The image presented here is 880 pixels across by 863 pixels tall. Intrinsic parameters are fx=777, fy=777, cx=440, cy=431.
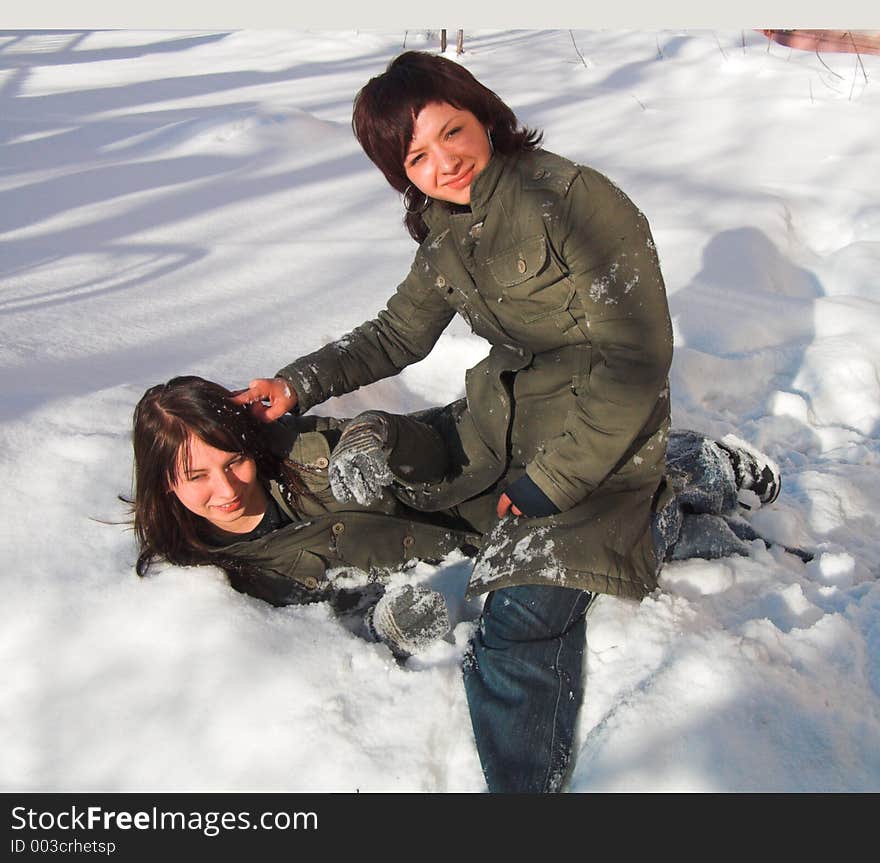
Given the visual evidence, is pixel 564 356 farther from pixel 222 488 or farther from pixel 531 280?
pixel 222 488

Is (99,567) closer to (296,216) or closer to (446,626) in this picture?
(446,626)

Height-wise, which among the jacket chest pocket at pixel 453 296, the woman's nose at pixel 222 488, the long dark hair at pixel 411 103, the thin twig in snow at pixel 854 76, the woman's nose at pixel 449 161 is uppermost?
the long dark hair at pixel 411 103

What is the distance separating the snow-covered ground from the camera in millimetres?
1323

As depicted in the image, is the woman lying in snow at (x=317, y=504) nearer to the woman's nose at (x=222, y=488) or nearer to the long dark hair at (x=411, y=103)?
the woman's nose at (x=222, y=488)

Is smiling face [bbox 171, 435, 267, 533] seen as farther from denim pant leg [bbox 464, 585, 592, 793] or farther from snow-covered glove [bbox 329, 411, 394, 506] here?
denim pant leg [bbox 464, 585, 592, 793]

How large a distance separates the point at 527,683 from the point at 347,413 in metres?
1.06

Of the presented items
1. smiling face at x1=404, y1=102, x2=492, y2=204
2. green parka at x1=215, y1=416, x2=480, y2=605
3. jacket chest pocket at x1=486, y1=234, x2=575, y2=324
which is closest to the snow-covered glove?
green parka at x1=215, y1=416, x2=480, y2=605

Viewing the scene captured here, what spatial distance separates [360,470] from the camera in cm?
158

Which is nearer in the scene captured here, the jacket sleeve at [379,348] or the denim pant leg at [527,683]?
the denim pant leg at [527,683]

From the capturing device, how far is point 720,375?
2686mm

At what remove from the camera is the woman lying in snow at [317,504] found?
156 cm

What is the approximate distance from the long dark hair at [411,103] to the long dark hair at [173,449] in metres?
0.60

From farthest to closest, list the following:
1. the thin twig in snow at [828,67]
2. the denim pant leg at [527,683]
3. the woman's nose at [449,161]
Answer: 1. the thin twig in snow at [828,67]
2. the woman's nose at [449,161]
3. the denim pant leg at [527,683]

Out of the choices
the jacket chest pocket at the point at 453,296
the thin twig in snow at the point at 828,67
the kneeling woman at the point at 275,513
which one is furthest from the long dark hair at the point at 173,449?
the thin twig in snow at the point at 828,67
